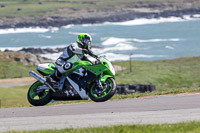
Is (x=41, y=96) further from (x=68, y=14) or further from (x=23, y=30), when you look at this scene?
(x=68, y=14)

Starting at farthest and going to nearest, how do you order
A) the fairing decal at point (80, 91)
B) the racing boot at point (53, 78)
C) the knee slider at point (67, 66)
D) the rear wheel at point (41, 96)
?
the rear wheel at point (41, 96)
the racing boot at point (53, 78)
the knee slider at point (67, 66)
the fairing decal at point (80, 91)

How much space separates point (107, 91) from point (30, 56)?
63.1 metres

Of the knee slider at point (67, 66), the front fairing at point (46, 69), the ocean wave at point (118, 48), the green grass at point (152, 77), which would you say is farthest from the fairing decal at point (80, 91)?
the ocean wave at point (118, 48)

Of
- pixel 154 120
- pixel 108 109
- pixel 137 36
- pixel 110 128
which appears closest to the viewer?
pixel 110 128

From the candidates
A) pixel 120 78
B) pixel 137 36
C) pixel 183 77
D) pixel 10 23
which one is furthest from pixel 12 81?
pixel 10 23

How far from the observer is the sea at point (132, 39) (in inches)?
3807

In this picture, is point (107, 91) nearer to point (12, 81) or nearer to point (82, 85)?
point (82, 85)

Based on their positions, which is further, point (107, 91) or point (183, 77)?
point (183, 77)

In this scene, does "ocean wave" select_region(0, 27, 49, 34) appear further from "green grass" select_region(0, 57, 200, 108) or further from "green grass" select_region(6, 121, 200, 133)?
"green grass" select_region(6, 121, 200, 133)

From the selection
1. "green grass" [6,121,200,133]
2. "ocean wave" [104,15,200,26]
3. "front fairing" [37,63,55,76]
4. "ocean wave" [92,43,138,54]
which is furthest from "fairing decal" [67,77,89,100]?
"ocean wave" [104,15,200,26]

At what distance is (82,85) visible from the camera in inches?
576

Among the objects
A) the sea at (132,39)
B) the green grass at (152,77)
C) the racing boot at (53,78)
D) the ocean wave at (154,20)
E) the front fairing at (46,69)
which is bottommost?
the ocean wave at (154,20)

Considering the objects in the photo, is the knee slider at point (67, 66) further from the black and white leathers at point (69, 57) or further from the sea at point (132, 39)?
the sea at point (132, 39)

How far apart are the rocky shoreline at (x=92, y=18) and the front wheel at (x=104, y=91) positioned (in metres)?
164
